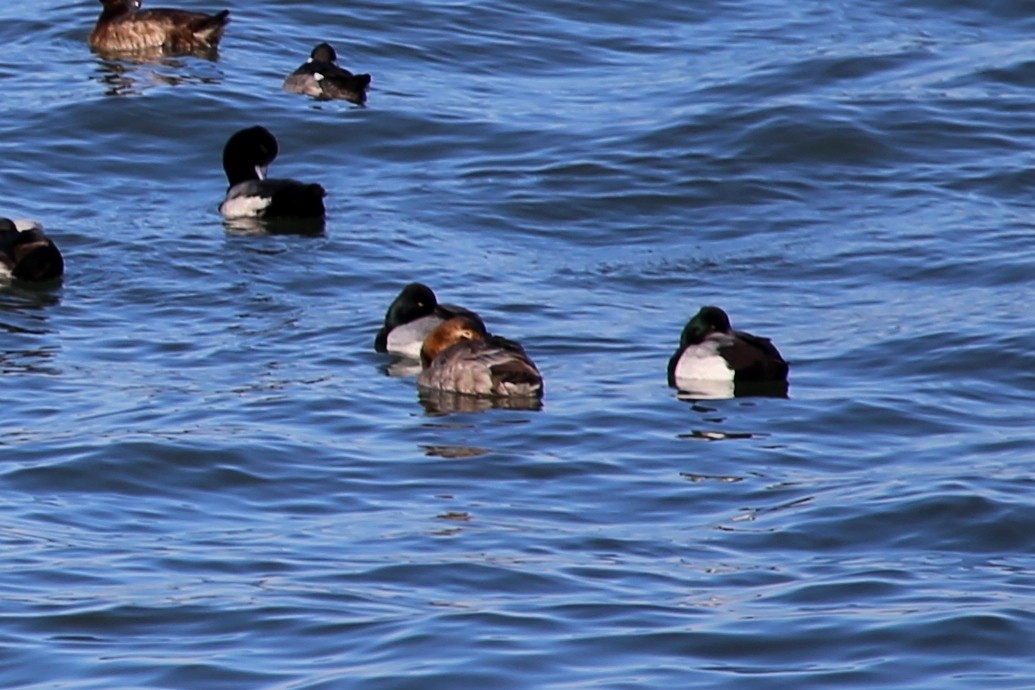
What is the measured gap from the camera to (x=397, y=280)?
15.4 metres

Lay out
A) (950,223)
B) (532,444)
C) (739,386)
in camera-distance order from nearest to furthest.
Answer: (532,444)
(739,386)
(950,223)

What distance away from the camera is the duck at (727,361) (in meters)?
12.3

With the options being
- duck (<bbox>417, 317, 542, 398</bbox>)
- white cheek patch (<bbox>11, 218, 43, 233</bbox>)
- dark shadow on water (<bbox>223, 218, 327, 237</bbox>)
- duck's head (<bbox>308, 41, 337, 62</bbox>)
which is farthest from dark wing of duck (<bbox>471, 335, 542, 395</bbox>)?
duck's head (<bbox>308, 41, 337, 62</bbox>)

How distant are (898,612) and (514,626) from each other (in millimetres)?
1389

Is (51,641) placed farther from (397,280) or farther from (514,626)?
(397,280)

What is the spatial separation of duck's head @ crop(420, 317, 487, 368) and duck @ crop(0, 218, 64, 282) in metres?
3.19

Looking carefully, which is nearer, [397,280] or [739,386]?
[739,386]

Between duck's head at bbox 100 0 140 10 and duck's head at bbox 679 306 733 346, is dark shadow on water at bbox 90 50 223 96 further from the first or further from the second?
duck's head at bbox 679 306 733 346

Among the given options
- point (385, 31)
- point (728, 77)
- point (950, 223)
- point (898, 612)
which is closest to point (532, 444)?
point (898, 612)

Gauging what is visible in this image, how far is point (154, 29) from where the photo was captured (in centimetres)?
2319

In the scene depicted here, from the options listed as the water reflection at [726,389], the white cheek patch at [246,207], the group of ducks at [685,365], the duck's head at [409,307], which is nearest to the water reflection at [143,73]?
the white cheek patch at [246,207]

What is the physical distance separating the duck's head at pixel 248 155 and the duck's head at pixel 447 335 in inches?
204

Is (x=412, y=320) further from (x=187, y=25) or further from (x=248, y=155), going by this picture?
(x=187, y=25)

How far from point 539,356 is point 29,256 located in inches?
149
